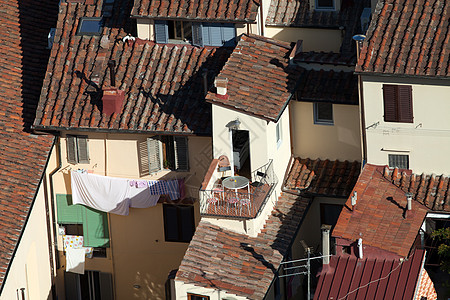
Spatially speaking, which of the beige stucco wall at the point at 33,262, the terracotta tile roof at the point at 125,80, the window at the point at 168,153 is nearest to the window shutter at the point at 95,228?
the beige stucco wall at the point at 33,262

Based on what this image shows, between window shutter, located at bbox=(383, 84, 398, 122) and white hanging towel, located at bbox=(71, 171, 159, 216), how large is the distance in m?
11.4

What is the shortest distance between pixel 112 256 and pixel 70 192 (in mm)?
3544

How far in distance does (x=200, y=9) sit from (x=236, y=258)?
11486 mm

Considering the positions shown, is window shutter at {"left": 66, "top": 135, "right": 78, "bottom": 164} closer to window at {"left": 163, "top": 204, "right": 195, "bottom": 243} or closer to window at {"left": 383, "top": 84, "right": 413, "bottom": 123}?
window at {"left": 163, "top": 204, "right": 195, "bottom": 243}

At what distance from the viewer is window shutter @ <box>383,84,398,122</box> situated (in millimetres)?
54594

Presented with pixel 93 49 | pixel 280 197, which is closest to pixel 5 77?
pixel 93 49

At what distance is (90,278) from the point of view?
62.9m

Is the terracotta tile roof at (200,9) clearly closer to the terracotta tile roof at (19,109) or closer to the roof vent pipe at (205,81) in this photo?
the roof vent pipe at (205,81)

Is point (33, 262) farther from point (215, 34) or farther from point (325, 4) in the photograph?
point (325, 4)

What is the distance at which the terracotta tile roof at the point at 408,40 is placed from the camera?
53.6 metres

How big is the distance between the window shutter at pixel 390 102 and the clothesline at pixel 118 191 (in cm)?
998

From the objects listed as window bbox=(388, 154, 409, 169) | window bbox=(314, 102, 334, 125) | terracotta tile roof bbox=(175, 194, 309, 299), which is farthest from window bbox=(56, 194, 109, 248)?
window bbox=(388, 154, 409, 169)

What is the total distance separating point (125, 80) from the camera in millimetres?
59438

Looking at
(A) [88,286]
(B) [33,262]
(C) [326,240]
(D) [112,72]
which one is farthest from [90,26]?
(C) [326,240]
